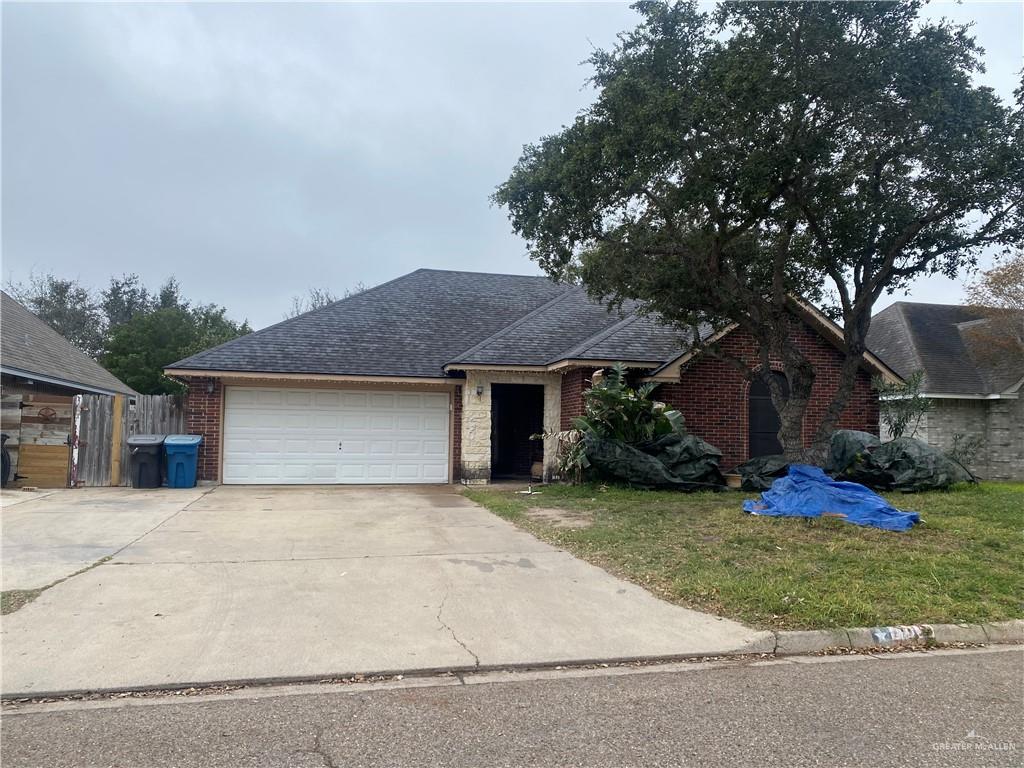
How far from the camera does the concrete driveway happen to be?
4.60m

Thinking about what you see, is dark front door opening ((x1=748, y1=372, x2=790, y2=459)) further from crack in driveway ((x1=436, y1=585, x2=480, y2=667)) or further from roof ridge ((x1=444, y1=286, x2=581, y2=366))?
crack in driveway ((x1=436, y1=585, x2=480, y2=667))

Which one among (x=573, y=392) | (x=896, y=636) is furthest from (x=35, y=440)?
(x=896, y=636)

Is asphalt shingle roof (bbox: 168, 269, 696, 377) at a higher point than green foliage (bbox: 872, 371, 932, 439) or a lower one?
higher

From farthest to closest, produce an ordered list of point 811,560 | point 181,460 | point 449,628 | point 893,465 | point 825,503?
point 181,460 < point 893,465 < point 825,503 < point 811,560 < point 449,628

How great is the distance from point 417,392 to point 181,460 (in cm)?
509

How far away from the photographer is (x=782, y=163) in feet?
31.0

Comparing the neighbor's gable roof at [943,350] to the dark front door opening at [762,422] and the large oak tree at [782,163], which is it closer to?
the dark front door opening at [762,422]

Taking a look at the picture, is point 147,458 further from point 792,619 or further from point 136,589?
point 792,619

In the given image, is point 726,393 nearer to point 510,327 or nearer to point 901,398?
point 901,398

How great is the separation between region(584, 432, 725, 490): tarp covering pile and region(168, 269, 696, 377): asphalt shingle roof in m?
1.97

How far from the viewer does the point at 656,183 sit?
1082cm

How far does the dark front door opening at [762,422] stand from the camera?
15.8m

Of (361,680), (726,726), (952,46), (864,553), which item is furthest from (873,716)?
(952,46)

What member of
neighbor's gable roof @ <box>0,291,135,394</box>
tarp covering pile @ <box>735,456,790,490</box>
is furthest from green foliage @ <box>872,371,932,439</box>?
neighbor's gable roof @ <box>0,291,135,394</box>
